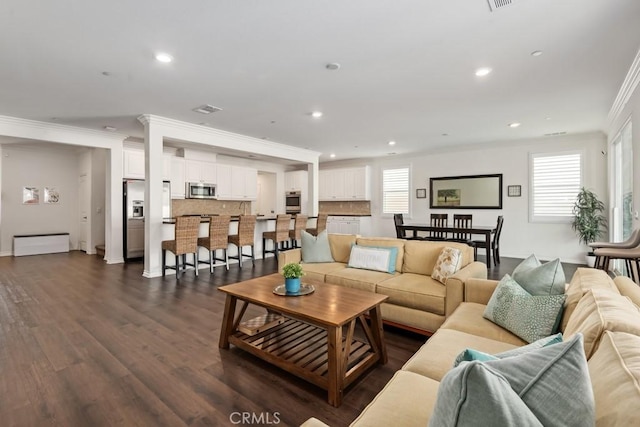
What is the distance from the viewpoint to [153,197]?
16.2 ft

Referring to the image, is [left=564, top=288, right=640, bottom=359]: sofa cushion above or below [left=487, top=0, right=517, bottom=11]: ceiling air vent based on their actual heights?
below

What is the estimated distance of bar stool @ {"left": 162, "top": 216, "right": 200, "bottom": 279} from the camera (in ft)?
15.8

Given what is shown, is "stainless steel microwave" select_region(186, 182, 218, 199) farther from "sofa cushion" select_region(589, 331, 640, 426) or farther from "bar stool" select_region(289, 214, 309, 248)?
"sofa cushion" select_region(589, 331, 640, 426)

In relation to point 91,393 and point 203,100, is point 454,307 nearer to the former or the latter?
point 91,393

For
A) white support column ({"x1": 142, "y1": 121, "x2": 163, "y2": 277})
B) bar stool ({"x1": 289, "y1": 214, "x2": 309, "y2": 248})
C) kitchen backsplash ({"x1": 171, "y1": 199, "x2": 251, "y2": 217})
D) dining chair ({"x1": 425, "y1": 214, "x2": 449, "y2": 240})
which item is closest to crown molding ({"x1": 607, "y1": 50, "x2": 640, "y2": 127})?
dining chair ({"x1": 425, "y1": 214, "x2": 449, "y2": 240})

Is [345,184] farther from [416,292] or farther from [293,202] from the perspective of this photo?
[416,292]

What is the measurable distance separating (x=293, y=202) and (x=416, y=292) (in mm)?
7383

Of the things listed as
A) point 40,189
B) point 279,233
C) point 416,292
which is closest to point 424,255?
point 416,292

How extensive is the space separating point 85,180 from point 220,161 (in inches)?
127

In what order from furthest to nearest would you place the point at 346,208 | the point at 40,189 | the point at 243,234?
1. the point at 346,208
2. the point at 40,189
3. the point at 243,234

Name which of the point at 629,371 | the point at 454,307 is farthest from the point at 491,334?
the point at 629,371

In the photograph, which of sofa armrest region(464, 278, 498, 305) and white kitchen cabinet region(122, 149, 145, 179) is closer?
sofa armrest region(464, 278, 498, 305)

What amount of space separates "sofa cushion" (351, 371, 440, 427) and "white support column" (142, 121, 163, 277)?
186 inches

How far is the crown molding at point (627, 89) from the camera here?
3.15m
